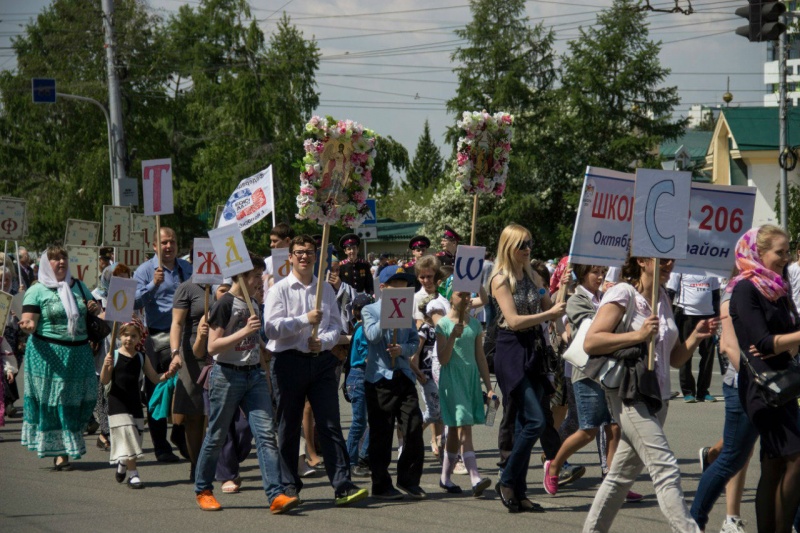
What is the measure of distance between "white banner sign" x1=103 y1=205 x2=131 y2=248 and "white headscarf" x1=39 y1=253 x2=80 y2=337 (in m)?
6.08

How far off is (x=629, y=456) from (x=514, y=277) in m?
2.10

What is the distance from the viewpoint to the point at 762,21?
14.4 meters

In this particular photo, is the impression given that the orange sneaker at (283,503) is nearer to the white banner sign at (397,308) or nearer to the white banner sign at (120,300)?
the white banner sign at (397,308)

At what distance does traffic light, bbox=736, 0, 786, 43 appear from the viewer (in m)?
14.2

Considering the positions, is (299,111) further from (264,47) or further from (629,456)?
(629,456)

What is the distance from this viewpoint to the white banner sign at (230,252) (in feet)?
27.3

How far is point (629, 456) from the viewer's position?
6504 mm

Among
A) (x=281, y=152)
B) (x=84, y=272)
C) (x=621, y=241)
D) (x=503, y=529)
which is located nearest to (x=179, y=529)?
(x=503, y=529)

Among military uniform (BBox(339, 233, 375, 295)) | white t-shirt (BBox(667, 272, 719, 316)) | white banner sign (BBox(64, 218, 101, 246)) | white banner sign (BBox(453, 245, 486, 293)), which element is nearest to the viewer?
white banner sign (BBox(453, 245, 486, 293))

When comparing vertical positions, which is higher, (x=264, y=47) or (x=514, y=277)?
(x=264, y=47)

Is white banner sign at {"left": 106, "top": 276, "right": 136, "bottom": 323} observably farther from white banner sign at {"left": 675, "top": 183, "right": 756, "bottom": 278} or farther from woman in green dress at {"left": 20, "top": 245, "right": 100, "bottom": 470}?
white banner sign at {"left": 675, "top": 183, "right": 756, "bottom": 278}

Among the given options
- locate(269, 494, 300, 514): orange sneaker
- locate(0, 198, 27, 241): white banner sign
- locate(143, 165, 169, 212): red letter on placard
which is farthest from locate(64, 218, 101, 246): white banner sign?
locate(269, 494, 300, 514): orange sneaker

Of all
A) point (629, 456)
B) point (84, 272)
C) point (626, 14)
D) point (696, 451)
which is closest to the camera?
point (629, 456)

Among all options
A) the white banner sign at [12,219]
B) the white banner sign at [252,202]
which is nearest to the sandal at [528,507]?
the white banner sign at [252,202]
